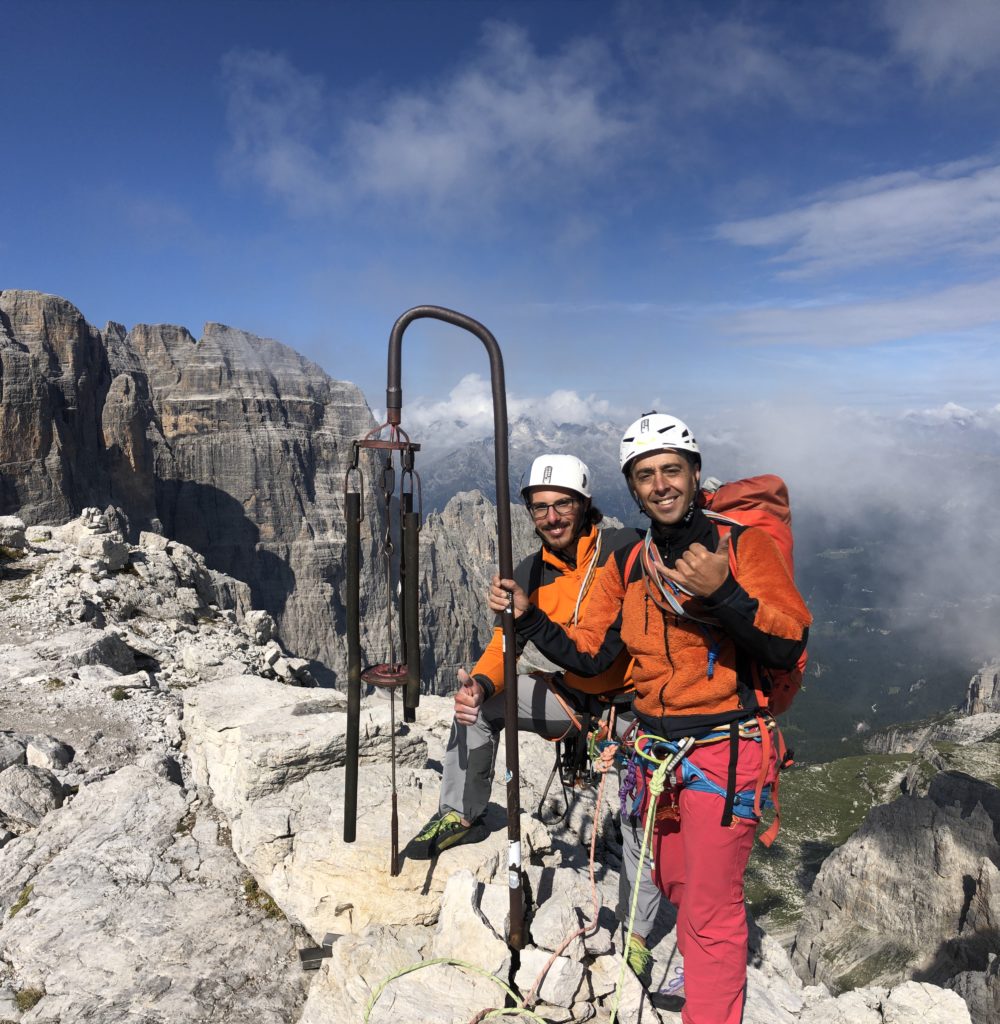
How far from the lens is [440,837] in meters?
6.82

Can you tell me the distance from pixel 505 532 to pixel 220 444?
4923 inches

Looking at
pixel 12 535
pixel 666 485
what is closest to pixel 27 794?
pixel 666 485

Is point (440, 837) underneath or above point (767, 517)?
underneath

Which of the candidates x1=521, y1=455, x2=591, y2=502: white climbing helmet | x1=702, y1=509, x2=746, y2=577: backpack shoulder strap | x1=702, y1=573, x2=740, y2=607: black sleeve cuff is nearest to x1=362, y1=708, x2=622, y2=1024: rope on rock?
x1=702, y1=573, x2=740, y2=607: black sleeve cuff

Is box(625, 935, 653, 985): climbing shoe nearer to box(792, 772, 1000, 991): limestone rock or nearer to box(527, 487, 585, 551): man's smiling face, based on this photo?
box(527, 487, 585, 551): man's smiling face

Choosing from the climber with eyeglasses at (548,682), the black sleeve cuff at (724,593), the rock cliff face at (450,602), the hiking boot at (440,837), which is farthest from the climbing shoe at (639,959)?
the rock cliff face at (450,602)

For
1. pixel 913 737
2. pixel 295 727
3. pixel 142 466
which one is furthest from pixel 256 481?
pixel 913 737

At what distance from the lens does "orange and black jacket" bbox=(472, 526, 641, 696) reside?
6215mm

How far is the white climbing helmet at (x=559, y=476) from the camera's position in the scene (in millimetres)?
6465

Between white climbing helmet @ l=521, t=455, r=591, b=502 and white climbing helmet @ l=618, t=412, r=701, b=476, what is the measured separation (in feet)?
4.28

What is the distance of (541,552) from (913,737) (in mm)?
193842

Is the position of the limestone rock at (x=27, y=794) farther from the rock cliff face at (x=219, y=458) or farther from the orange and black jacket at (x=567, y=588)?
the rock cliff face at (x=219, y=458)

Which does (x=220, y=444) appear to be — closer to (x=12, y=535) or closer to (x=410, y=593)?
(x=12, y=535)

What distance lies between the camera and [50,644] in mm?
15828
